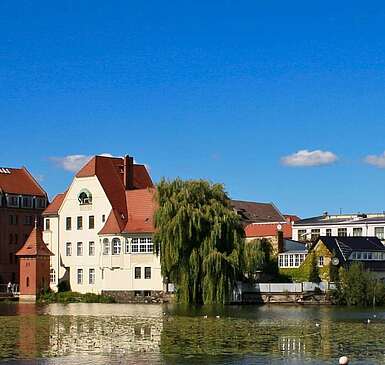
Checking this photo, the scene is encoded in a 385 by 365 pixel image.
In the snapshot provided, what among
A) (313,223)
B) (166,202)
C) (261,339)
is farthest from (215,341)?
(313,223)

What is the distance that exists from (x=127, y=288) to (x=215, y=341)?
55446 millimetres

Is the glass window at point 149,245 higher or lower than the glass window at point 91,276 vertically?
higher

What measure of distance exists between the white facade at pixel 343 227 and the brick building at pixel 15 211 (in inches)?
1476

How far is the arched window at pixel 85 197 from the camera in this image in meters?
101

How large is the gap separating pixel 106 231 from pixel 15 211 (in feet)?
100

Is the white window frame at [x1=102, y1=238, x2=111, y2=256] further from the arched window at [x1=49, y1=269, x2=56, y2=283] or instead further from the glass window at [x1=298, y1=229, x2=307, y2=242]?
the glass window at [x1=298, y1=229, x2=307, y2=242]

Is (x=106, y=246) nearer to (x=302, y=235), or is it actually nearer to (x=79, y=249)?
(x=79, y=249)

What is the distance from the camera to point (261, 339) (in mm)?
41188

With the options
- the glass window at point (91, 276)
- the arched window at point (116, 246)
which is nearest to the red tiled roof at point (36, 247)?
the glass window at point (91, 276)

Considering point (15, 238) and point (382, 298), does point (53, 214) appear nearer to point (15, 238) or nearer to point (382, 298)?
point (15, 238)

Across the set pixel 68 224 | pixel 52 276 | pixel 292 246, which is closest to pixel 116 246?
pixel 68 224

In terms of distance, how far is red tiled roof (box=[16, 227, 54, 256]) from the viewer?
101 m

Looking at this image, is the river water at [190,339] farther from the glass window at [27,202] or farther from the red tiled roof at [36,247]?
the glass window at [27,202]

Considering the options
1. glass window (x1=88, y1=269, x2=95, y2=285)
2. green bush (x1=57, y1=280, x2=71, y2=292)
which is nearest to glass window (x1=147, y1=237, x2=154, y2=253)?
glass window (x1=88, y1=269, x2=95, y2=285)
